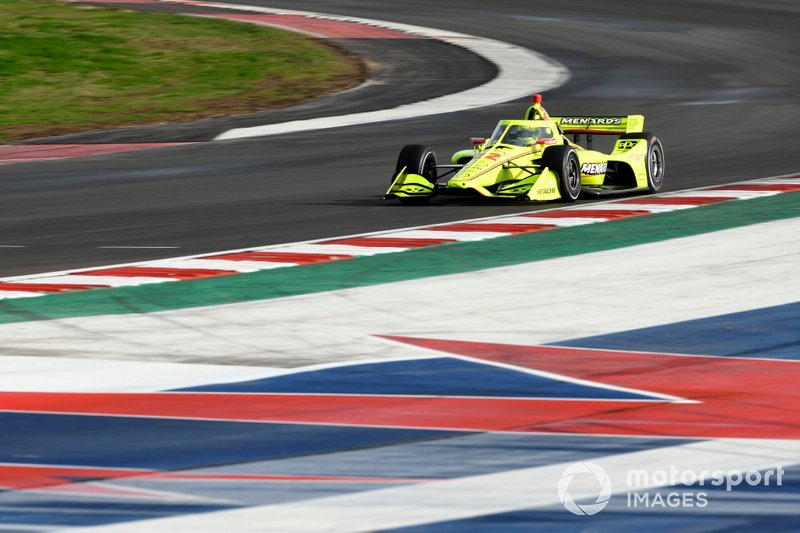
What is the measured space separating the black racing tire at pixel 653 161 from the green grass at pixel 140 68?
32.8 ft

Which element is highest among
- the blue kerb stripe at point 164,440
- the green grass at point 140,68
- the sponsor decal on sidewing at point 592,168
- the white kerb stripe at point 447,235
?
the blue kerb stripe at point 164,440

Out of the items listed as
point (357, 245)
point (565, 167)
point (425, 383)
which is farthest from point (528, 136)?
point (425, 383)

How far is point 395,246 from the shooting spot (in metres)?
13.5

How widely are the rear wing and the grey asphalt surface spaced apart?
107 centimetres

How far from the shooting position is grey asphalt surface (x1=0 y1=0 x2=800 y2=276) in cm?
1483

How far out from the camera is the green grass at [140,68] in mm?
25422

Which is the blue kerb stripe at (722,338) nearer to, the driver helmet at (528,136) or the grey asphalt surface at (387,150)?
the grey asphalt surface at (387,150)

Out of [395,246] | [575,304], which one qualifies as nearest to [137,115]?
[395,246]

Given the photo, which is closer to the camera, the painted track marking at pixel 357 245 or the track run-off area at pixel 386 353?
the track run-off area at pixel 386 353

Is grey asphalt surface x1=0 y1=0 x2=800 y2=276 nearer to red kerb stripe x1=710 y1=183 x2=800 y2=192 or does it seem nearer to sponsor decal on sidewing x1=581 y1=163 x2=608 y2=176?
red kerb stripe x1=710 y1=183 x2=800 y2=192

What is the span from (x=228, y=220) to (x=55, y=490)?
9076 millimetres

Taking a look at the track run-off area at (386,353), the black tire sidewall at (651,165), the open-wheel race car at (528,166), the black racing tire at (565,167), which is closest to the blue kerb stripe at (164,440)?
the track run-off area at (386,353)

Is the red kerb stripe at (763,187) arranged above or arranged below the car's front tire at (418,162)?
below

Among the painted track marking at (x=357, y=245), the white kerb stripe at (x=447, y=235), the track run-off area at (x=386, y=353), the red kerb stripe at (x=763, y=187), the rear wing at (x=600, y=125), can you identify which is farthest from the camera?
the red kerb stripe at (x=763, y=187)
